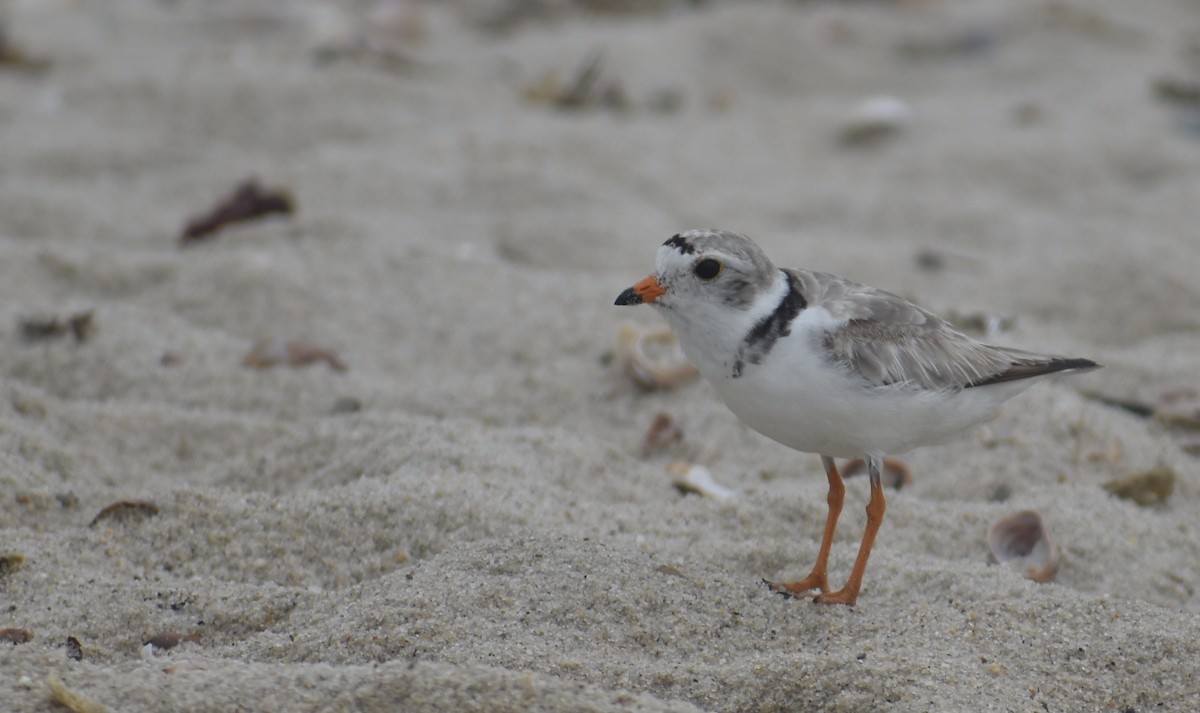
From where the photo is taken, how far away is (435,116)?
675cm

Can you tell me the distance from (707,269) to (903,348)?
551 mm

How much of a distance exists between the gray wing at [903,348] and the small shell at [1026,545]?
0.49m

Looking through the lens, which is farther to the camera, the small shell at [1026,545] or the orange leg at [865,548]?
the small shell at [1026,545]

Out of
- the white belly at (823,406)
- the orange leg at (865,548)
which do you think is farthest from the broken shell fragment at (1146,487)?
the orange leg at (865,548)

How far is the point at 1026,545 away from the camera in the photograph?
3.41 metres

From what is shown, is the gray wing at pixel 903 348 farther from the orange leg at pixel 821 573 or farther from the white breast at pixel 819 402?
the orange leg at pixel 821 573

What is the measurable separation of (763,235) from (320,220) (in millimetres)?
2050

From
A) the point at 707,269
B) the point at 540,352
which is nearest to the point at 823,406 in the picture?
the point at 707,269

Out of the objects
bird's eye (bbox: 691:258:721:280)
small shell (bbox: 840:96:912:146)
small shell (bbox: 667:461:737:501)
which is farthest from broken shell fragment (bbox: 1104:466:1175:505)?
small shell (bbox: 840:96:912:146)

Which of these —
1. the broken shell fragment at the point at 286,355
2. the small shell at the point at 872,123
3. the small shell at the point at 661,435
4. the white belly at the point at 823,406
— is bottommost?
the broken shell fragment at the point at 286,355

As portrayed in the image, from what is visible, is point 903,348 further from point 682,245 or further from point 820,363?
point 682,245

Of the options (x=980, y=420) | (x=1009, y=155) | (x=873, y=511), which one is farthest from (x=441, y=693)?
(x=1009, y=155)

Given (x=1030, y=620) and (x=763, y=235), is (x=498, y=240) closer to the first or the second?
(x=763, y=235)

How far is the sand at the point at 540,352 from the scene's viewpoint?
276 centimetres
